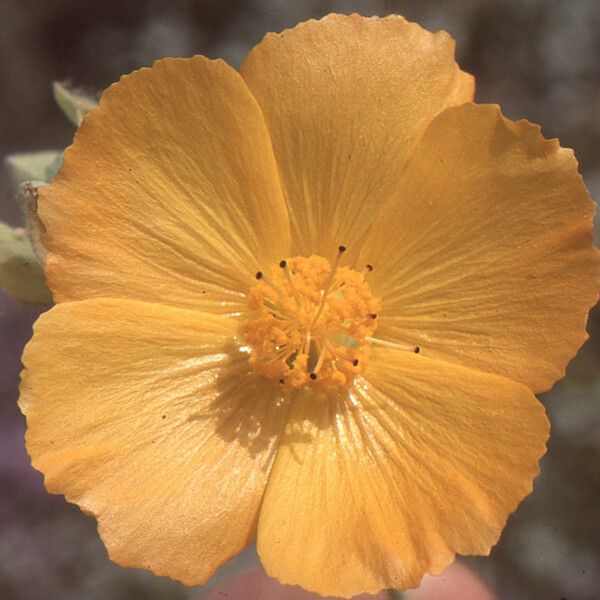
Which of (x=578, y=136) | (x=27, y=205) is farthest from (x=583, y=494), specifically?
(x=27, y=205)

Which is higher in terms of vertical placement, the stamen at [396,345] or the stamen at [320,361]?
the stamen at [396,345]

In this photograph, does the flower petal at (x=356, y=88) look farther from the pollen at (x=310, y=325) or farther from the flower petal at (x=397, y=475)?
the flower petal at (x=397, y=475)

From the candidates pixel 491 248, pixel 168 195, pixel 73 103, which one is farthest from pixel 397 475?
pixel 73 103

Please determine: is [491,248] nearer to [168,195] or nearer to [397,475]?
[397,475]

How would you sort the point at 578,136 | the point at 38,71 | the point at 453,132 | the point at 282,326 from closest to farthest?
the point at 453,132, the point at 282,326, the point at 578,136, the point at 38,71

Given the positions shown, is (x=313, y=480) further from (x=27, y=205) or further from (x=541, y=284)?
(x=27, y=205)

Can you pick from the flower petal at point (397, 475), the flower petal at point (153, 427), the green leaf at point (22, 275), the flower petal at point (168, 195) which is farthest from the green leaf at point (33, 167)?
the flower petal at point (397, 475)

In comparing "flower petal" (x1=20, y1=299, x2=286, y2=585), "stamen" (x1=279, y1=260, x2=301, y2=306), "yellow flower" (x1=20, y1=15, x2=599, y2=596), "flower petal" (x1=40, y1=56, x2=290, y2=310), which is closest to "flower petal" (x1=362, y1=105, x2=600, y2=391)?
"yellow flower" (x1=20, y1=15, x2=599, y2=596)

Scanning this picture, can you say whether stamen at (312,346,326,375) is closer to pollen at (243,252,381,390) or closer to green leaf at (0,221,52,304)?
pollen at (243,252,381,390)
